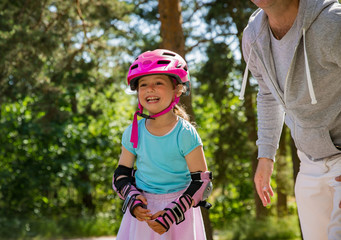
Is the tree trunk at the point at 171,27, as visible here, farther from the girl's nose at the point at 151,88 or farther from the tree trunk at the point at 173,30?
the girl's nose at the point at 151,88

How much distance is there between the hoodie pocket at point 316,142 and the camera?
7.38 ft

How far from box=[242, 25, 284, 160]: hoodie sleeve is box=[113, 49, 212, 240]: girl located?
1.31 feet

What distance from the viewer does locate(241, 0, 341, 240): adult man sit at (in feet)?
7.00

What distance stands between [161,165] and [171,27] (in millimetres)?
4170

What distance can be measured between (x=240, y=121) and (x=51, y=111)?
4.48m

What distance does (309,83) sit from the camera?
6.93 ft

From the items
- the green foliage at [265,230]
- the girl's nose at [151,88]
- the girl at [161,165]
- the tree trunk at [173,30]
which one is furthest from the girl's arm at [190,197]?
the green foliage at [265,230]

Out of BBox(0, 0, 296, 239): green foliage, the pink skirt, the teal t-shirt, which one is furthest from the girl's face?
BBox(0, 0, 296, 239): green foliage

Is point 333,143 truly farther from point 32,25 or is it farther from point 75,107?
point 75,107

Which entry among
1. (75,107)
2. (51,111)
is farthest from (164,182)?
(75,107)

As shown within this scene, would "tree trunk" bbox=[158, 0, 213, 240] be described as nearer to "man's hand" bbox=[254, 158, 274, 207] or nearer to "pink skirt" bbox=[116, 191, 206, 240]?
"pink skirt" bbox=[116, 191, 206, 240]

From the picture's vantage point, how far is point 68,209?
46.8ft

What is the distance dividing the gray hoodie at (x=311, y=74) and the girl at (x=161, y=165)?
0.63 meters

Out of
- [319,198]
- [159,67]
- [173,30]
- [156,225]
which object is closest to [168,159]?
[156,225]
